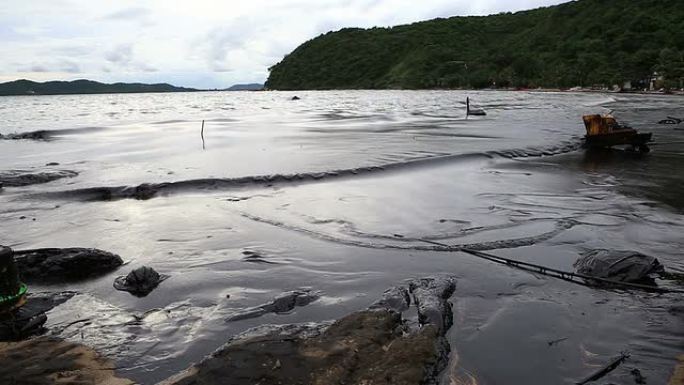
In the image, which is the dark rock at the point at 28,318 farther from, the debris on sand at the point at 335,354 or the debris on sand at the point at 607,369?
the debris on sand at the point at 607,369

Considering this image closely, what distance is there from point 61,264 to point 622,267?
7415mm

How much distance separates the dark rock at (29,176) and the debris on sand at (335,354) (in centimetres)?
1172

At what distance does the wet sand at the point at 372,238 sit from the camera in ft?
16.1

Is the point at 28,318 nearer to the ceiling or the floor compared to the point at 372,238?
nearer to the ceiling

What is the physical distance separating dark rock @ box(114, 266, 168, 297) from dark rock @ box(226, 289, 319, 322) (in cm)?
146

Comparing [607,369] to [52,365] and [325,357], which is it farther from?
[52,365]

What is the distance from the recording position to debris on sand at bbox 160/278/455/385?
3963 millimetres

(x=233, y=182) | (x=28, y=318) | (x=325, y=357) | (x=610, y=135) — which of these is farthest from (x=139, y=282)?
(x=610, y=135)

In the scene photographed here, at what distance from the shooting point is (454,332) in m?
5.06

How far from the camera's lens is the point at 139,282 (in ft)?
20.9

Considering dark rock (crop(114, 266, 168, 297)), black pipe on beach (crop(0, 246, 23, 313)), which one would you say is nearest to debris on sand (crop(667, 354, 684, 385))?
dark rock (crop(114, 266, 168, 297))

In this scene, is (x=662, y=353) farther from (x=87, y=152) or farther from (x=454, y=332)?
(x=87, y=152)

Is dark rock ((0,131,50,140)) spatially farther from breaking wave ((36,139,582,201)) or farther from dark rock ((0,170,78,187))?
breaking wave ((36,139,582,201))

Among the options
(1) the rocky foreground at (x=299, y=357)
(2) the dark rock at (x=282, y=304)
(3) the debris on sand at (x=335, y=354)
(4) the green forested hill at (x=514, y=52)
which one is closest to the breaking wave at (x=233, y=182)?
(2) the dark rock at (x=282, y=304)
